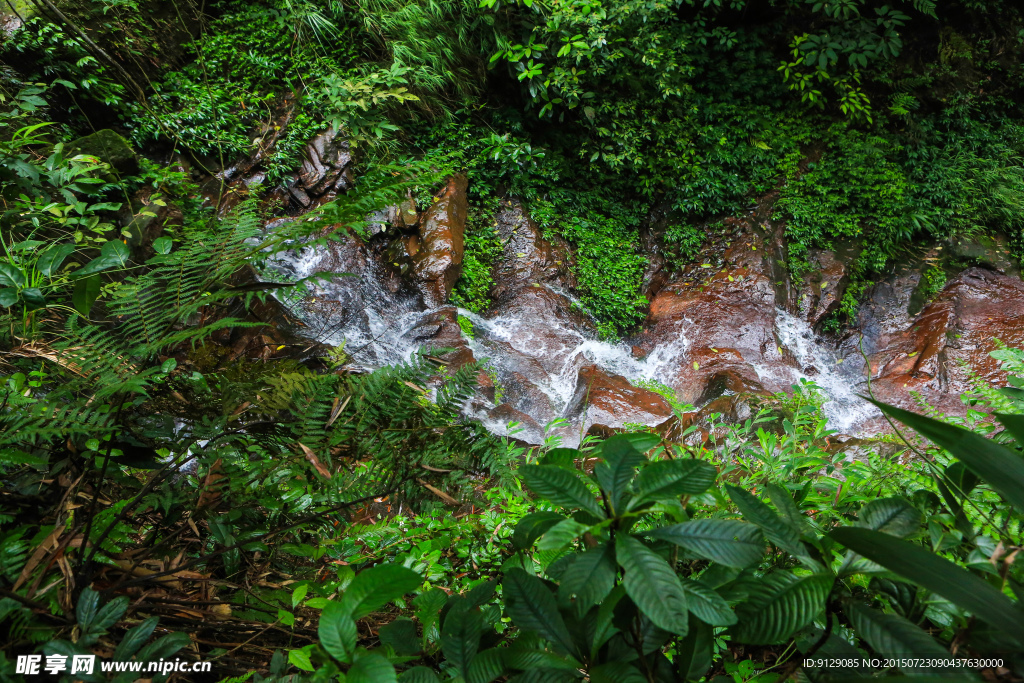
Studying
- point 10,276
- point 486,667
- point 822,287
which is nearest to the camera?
point 486,667

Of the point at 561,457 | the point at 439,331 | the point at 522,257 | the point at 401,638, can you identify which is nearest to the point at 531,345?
the point at 439,331

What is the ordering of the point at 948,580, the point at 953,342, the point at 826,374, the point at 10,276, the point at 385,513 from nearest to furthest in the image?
the point at 948,580 < the point at 10,276 < the point at 385,513 < the point at 953,342 < the point at 826,374

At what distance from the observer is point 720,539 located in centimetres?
68

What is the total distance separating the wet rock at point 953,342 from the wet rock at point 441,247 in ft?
15.0

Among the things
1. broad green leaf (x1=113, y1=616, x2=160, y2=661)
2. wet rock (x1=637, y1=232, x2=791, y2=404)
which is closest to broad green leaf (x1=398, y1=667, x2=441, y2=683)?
broad green leaf (x1=113, y1=616, x2=160, y2=661)

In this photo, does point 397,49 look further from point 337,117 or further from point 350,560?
point 350,560

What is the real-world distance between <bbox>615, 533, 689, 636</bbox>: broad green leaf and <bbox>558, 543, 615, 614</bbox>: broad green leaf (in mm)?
24

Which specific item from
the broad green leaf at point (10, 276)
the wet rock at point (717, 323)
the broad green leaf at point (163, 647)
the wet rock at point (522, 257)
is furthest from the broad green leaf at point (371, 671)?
the wet rock at point (522, 257)

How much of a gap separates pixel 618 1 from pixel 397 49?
8.36 feet

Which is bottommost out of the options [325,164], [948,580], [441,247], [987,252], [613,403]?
[613,403]

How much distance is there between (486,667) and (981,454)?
31.6 inches

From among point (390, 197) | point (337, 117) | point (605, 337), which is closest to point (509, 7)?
point (337, 117)

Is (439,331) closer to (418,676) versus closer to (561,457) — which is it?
(561,457)

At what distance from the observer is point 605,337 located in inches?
237
